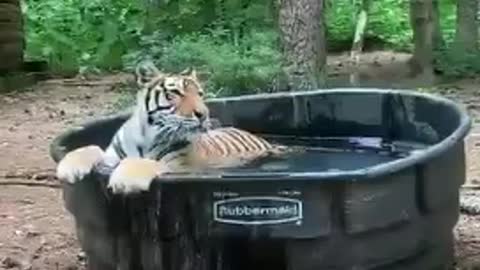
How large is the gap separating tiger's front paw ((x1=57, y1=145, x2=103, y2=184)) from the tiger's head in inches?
11.4

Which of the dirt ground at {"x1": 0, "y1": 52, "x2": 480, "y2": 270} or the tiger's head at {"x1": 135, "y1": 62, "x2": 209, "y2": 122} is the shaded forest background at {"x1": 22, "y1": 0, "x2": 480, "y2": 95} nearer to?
the dirt ground at {"x1": 0, "y1": 52, "x2": 480, "y2": 270}

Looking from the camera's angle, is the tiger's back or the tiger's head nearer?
the tiger's head

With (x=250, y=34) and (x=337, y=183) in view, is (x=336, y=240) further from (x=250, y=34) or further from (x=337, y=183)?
(x=250, y=34)

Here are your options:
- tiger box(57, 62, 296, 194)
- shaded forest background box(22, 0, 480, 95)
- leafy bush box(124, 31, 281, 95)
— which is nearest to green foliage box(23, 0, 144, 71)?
shaded forest background box(22, 0, 480, 95)

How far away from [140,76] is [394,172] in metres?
1.09

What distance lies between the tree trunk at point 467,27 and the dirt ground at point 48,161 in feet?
2.19

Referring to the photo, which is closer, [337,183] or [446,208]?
[337,183]

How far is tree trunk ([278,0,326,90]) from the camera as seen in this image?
27.4ft

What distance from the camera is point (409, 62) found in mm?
11414

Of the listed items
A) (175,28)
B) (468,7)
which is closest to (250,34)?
(175,28)

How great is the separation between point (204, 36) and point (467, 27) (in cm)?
284

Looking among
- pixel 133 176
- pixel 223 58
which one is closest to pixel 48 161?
pixel 223 58

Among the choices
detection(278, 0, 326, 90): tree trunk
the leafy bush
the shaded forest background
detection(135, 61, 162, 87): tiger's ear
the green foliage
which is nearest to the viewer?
detection(135, 61, 162, 87): tiger's ear

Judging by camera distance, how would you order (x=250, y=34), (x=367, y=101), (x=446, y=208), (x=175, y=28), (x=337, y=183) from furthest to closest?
1. (x=175, y=28)
2. (x=250, y=34)
3. (x=367, y=101)
4. (x=446, y=208)
5. (x=337, y=183)
